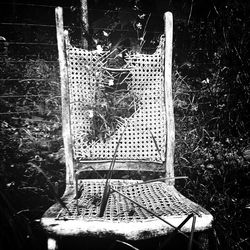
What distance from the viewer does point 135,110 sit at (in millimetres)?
1482

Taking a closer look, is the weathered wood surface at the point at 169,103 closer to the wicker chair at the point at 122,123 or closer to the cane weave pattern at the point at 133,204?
the wicker chair at the point at 122,123

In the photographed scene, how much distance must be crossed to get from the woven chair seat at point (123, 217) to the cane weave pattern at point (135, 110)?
1.00ft

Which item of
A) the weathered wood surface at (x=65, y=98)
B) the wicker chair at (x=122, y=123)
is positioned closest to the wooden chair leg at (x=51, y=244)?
the wicker chair at (x=122, y=123)

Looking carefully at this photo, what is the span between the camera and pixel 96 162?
4.61ft

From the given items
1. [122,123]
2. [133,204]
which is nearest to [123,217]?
[133,204]

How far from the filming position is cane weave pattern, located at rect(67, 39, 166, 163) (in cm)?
141

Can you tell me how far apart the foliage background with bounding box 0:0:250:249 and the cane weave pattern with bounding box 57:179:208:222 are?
19.2 inches

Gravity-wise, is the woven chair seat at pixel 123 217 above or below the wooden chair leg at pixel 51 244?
above

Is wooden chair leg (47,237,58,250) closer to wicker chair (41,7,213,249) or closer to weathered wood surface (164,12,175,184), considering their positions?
wicker chair (41,7,213,249)

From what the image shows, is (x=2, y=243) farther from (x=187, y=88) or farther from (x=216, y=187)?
(x=187, y=88)

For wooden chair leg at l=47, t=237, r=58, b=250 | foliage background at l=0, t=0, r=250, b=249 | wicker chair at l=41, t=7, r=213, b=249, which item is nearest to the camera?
wooden chair leg at l=47, t=237, r=58, b=250

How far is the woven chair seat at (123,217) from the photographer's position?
0.88 metres

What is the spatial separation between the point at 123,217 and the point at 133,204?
148 millimetres

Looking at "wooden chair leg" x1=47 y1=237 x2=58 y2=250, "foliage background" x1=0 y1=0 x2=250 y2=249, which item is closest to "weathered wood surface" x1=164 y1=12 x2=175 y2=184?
"foliage background" x1=0 y1=0 x2=250 y2=249
